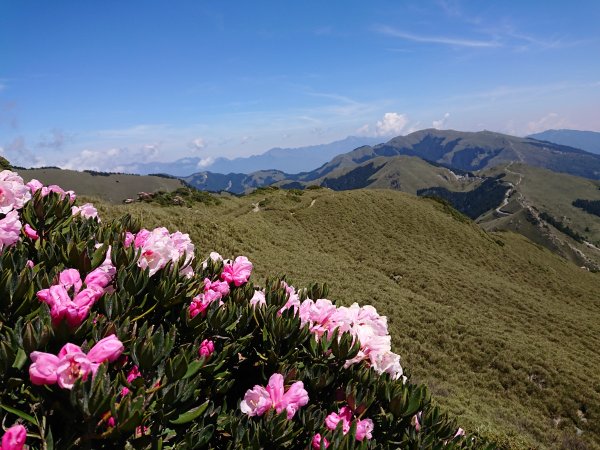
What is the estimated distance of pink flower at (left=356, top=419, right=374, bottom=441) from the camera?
2.86 metres

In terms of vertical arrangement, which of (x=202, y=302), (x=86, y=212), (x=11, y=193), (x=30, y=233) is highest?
(x=11, y=193)

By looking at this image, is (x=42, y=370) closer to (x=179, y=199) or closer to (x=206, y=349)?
(x=206, y=349)

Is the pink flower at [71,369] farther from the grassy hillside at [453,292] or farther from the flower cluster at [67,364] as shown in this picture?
the grassy hillside at [453,292]

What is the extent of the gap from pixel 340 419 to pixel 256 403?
0.67m

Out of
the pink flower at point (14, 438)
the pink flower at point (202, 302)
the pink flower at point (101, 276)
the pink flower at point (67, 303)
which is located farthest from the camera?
the pink flower at point (202, 302)

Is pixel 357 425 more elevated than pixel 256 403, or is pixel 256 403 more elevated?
pixel 256 403

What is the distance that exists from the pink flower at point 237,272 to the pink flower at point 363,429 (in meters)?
1.98

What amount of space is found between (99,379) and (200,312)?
1.33 m

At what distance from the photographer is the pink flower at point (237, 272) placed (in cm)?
422

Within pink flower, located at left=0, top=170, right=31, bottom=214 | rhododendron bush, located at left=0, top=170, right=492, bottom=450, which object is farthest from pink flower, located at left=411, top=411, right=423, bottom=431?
pink flower, located at left=0, top=170, right=31, bottom=214

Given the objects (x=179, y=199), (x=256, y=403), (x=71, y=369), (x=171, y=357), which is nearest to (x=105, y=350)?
(x=71, y=369)

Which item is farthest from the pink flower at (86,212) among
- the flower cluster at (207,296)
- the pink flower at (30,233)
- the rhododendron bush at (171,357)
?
the flower cluster at (207,296)

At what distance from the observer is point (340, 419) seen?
2.85 metres

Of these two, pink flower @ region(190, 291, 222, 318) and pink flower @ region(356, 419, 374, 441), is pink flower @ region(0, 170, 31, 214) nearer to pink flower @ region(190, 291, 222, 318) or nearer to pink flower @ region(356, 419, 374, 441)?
pink flower @ region(190, 291, 222, 318)
